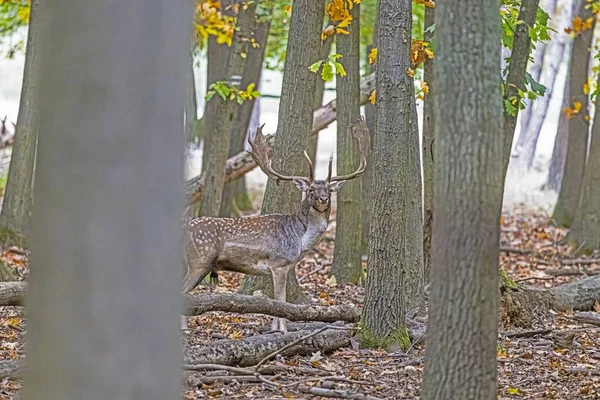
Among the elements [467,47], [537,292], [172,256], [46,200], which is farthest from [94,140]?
[537,292]

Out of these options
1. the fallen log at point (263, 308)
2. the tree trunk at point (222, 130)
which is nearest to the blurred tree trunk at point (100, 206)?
the fallen log at point (263, 308)

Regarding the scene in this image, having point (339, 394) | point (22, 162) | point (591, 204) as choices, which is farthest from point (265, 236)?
point (591, 204)

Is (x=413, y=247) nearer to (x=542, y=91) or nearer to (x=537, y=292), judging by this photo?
(x=537, y=292)

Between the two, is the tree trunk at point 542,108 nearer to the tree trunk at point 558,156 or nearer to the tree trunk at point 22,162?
the tree trunk at point 558,156

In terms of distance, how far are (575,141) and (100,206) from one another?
18.2 meters

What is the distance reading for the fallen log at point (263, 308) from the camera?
26.7ft

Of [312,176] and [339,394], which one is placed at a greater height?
[312,176]

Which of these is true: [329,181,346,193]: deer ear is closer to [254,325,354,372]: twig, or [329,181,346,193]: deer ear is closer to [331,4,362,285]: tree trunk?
[331,4,362,285]: tree trunk

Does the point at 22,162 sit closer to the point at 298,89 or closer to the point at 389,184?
the point at 298,89

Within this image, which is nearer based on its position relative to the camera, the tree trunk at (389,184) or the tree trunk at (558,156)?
the tree trunk at (389,184)

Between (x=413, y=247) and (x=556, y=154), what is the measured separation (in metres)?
17.3

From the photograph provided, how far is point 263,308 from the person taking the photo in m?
8.66

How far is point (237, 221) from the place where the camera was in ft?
35.0

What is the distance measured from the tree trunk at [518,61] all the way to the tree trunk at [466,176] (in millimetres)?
5726
